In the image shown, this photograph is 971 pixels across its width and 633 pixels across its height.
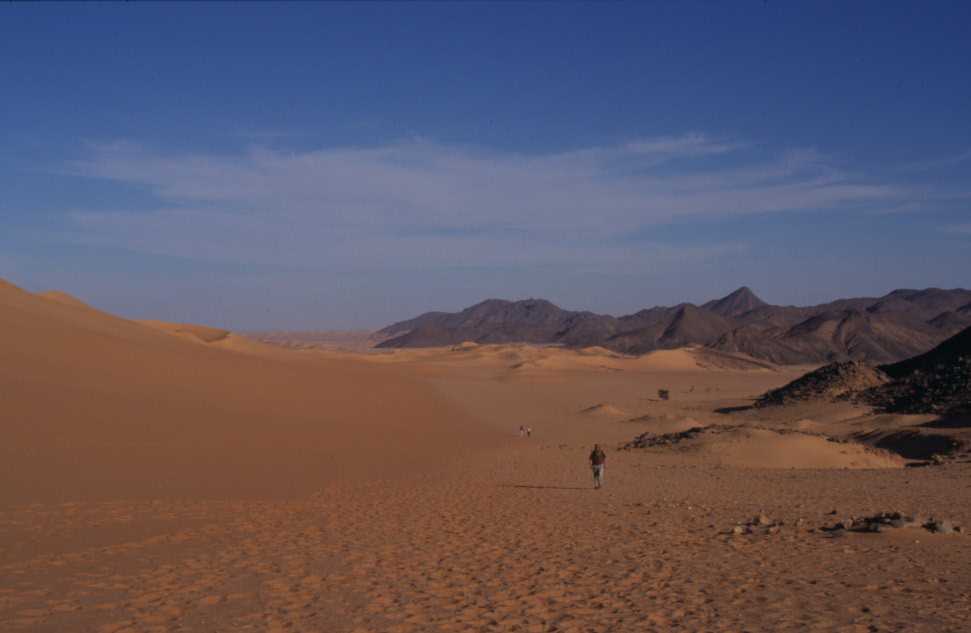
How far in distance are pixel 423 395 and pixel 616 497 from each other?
1227 inches

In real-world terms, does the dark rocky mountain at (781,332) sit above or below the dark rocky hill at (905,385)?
above

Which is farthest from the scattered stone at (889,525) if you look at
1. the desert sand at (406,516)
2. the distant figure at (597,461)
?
the distant figure at (597,461)

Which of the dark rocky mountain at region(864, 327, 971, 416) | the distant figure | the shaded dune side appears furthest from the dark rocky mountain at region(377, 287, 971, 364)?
the distant figure

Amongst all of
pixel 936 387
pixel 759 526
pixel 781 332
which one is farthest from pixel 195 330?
pixel 781 332

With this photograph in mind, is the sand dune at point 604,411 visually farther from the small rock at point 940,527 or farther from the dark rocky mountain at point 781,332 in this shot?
the dark rocky mountain at point 781,332

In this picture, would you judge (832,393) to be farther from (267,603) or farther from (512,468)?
(267,603)

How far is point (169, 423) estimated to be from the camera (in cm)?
2242

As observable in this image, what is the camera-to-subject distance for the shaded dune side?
1612 cm

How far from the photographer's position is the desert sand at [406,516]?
308 inches

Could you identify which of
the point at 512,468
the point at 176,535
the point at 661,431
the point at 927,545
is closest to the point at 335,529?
the point at 176,535

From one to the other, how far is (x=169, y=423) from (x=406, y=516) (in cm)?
1176

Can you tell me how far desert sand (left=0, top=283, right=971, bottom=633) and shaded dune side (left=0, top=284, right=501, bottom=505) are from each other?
4.4 inches

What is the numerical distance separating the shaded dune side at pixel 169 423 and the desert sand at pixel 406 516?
11 cm

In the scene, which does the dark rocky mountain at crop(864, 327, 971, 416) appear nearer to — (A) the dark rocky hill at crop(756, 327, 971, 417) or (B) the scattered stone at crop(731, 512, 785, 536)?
(A) the dark rocky hill at crop(756, 327, 971, 417)
